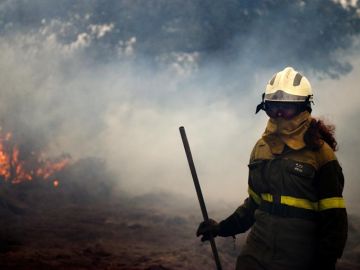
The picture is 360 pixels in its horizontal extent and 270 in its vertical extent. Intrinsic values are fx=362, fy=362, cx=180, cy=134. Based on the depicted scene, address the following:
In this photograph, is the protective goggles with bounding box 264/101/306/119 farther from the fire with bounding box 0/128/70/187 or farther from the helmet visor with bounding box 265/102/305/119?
the fire with bounding box 0/128/70/187

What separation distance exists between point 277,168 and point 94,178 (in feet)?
79.7

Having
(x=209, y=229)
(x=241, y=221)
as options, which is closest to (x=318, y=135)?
(x=241, y=221)

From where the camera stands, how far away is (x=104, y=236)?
1262 cm

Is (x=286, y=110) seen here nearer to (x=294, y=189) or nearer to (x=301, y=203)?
(x=294, y=189)

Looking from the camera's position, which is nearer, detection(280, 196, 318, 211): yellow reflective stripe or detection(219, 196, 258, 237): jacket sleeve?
detection(280, 196, 318, 211): yellow reflective stripe

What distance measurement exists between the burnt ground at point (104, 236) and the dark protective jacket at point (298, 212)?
1.47m

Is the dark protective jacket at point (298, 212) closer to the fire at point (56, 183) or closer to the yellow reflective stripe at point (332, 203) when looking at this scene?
the yellow reflective stripe at point (332, 203)

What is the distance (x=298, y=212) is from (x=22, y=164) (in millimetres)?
A: 25899

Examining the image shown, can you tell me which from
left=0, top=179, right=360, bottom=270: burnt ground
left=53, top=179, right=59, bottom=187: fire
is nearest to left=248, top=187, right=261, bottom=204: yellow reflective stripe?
left=0, top=179, right=360, bottom=270: burnt ground

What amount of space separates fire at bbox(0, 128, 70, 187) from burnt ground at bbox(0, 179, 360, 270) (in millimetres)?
2719

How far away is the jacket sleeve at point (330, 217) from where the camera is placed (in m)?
2.57

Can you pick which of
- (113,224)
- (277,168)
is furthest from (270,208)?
(113,224)

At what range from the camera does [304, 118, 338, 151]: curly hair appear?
9.06 feet

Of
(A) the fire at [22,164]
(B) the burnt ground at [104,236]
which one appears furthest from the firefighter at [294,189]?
(A) the fire at [22,164]
